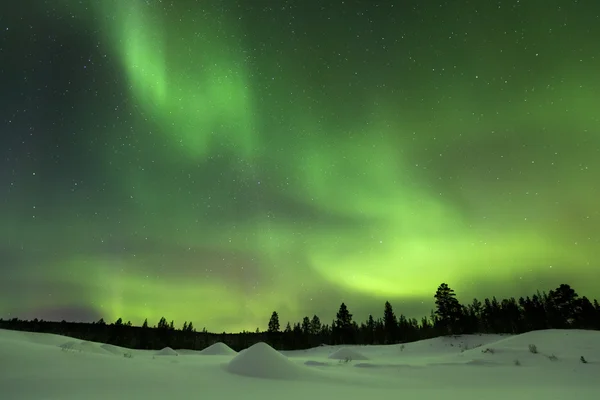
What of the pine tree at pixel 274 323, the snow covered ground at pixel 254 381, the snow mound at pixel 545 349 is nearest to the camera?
the snow covered ground at pixel 254 381

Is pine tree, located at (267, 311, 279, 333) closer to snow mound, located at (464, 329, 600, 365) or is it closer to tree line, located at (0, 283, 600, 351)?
tree line, located at (0, 283, 600, 351)

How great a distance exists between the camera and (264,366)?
13234 mm

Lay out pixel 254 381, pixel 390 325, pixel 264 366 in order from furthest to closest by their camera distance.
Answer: pixel 390 325 → pixel 264 366 → pixel 254 381

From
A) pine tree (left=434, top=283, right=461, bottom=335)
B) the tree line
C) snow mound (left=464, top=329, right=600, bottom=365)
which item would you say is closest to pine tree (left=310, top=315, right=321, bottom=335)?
the tree line

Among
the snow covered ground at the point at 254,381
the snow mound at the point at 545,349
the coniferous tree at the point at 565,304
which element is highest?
the coniferous tree at the point at 565,304

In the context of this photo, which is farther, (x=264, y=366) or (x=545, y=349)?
(x=545, y=349)

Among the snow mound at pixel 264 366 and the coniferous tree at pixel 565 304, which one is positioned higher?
the coniferous tree at pixel 565 304

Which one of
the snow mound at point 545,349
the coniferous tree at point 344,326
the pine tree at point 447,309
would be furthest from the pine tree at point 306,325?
the snow mound at point 545,349

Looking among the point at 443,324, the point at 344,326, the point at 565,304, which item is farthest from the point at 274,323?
the point at 565,304

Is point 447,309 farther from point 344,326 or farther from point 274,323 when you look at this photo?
point 274,323

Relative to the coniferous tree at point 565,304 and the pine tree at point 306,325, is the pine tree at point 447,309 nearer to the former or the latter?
the coniferous tree at point 565,304

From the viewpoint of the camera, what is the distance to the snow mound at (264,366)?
12641mm

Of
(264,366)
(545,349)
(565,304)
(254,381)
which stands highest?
(565,304)

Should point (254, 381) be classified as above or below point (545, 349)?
below
